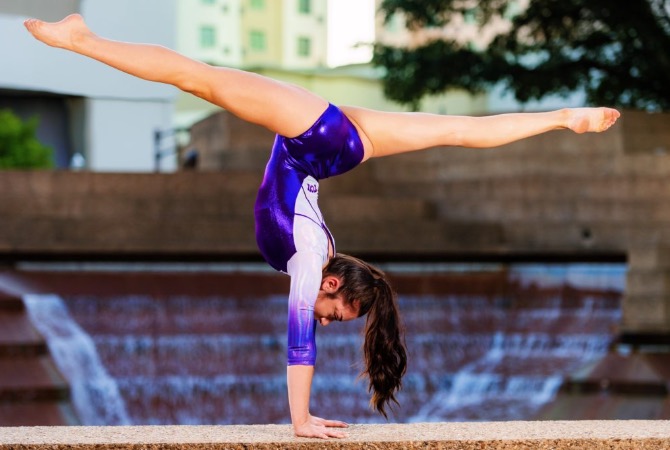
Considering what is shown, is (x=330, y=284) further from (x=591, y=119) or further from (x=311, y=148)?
(x=591, y=119)

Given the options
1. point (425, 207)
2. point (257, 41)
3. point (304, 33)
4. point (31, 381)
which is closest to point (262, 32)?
point (257, 41)

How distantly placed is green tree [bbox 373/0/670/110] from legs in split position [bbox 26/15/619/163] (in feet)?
42.0

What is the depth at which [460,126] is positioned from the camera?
4633 mm

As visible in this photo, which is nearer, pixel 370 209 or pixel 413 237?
pixel 413 237

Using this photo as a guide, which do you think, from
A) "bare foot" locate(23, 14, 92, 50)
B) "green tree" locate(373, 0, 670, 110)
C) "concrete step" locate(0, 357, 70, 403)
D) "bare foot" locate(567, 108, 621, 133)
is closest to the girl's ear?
"bare foot" locate(567, 108, 621, 133)

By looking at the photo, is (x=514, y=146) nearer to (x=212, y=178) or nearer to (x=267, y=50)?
(x=212, y=178)

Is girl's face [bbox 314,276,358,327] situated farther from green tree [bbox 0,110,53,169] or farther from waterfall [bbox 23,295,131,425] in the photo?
green tree [bbox 0,110,53,169]

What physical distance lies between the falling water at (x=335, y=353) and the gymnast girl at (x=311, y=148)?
4.93 metres

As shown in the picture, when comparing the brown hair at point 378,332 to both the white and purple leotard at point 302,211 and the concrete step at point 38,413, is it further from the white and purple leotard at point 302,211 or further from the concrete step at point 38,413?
the concrete step at point 38,413

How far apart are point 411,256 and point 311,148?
8.17 metres

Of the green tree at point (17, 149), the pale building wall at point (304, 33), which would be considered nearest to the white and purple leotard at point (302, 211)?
the green tree at point (17, 149)

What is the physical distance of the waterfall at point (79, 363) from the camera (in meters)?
9.26

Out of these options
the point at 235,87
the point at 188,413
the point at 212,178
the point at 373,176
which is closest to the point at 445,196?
the point at 373,176

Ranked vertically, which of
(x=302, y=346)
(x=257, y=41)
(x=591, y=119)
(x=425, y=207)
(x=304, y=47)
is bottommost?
(x=425, y=207)
